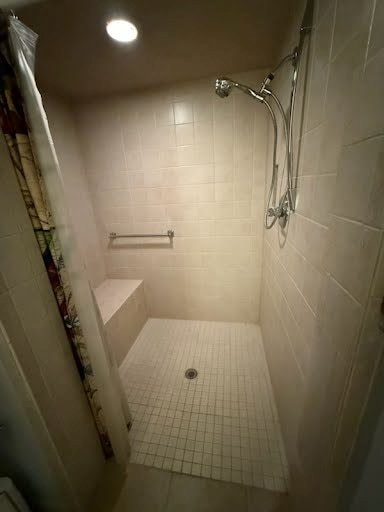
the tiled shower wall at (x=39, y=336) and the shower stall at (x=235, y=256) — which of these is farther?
the tiled shower wall at (x=39, y=336)

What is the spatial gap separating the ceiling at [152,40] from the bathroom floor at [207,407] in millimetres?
2215

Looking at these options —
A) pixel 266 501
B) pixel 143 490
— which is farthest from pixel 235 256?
pixel 143 490

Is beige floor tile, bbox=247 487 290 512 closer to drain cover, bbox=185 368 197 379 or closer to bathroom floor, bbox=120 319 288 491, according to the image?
bathroom floor, bbox=120 319 288 491

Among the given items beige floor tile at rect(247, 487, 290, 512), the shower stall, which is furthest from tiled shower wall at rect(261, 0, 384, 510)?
beige floor tile at rect(247, 487, 290, 512)

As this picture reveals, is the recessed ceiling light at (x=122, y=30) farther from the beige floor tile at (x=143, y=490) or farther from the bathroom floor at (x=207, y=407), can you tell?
the beige floor tile at (x=143, y=490)

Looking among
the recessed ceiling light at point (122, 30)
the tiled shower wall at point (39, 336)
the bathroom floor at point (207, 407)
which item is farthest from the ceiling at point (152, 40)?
the bathroom floor at point (207, 407)

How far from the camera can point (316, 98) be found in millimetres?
671

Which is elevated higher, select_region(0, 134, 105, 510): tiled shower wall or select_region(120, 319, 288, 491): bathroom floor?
Result: select_region(0, 134, 105, 510): tiled shower wall

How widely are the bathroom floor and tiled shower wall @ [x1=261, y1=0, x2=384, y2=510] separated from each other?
0.27 m

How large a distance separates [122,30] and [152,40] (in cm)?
17

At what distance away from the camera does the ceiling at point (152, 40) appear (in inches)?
33.7

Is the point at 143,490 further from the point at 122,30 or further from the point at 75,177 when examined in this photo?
the point at 122,30

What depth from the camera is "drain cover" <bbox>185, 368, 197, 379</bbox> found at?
58.0 inches

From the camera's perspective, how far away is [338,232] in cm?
47
